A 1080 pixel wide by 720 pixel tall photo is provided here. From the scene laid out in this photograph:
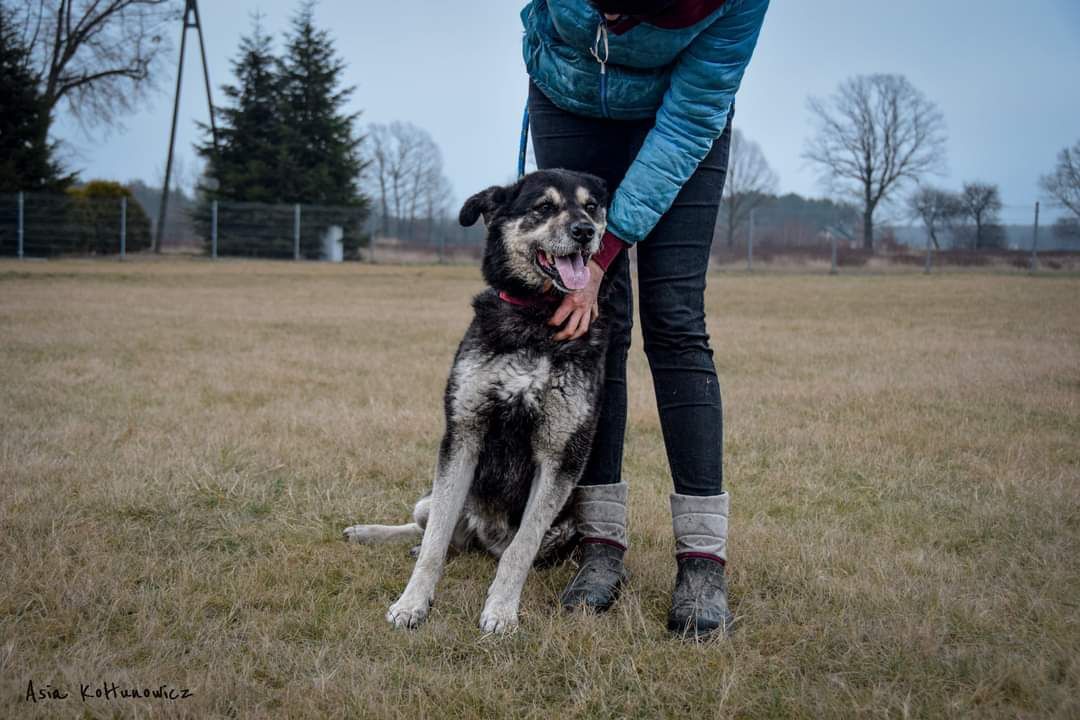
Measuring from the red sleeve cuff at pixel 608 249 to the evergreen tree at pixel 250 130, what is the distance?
32.0m

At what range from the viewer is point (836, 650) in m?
2.53

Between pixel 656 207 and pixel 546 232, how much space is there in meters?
0.47

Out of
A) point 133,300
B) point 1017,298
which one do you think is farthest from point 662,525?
point 1017,298

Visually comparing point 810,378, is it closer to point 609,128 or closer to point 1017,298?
point 609,128

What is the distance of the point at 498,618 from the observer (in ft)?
8.95

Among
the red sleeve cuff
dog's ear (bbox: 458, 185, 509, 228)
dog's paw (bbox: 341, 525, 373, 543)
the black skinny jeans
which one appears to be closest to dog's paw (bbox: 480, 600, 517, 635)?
the black skinny jeans

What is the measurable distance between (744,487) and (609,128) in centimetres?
218

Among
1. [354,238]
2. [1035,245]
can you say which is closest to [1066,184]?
[1035,245]

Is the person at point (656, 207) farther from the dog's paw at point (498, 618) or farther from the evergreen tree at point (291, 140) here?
the evergreen tree at point (291, 140)

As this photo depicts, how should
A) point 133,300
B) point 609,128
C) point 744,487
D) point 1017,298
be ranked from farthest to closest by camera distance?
point 1017,298 < point 133,300 < point 744,487 < point 609,128

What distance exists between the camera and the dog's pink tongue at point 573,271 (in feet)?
9.68

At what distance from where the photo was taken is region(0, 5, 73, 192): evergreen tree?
27.8 meters

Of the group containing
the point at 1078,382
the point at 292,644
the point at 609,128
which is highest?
the point at 609,128

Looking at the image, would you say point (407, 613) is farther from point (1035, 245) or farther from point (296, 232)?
point (1035, 245)
